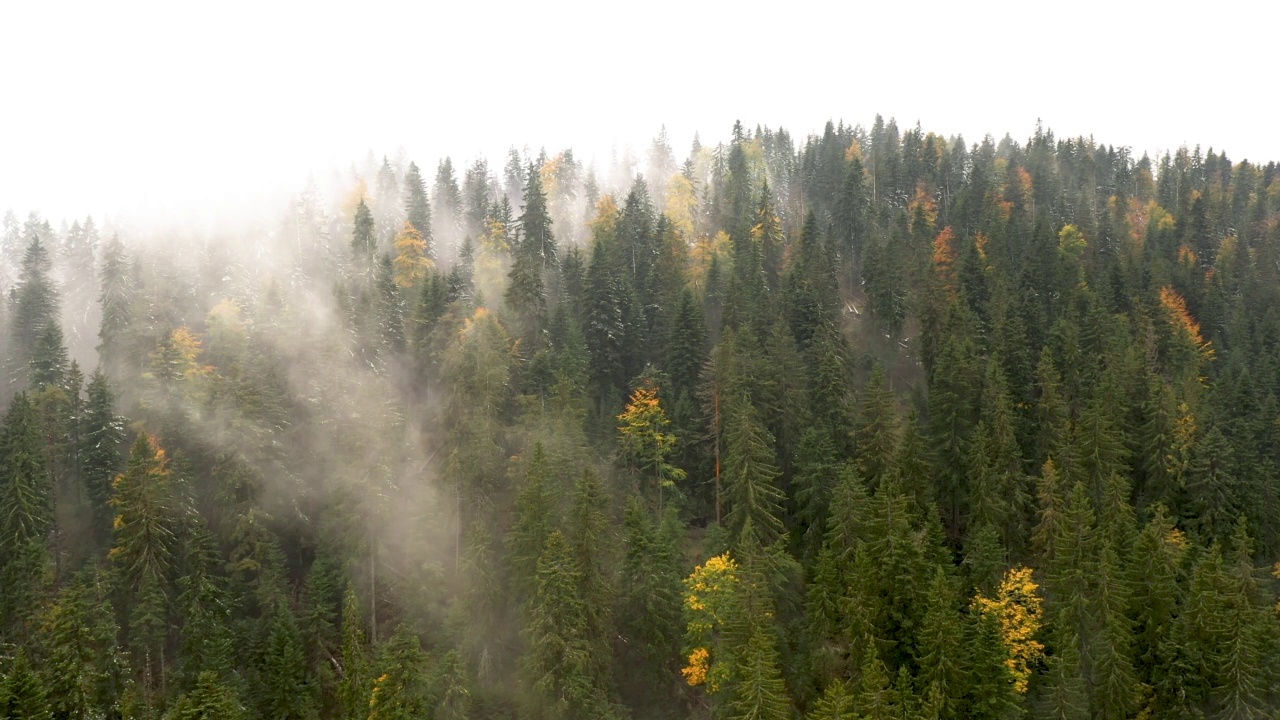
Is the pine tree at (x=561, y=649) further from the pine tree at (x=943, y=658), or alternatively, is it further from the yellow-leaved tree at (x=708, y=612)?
the pine tree at (x=943, y=658)

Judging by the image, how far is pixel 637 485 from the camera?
2421 inches

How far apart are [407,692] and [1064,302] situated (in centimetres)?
7597

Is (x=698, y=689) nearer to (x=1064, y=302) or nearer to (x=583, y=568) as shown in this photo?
(x=583, y=568)

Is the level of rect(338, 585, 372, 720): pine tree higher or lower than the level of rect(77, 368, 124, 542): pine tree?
lower

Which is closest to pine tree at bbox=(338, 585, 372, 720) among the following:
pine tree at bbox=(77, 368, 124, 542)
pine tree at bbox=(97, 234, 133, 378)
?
pine tree at bbox=(77, 368, 124, 542)

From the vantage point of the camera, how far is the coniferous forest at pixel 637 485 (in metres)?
42.7

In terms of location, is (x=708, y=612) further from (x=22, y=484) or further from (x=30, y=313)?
(x=30, y=313)

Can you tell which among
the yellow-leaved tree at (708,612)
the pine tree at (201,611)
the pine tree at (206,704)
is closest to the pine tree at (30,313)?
the pine tree at (201,611)

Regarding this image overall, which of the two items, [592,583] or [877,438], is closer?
[592,583]

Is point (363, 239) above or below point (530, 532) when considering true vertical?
above

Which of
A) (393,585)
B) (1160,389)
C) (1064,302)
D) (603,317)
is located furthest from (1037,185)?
(393,585)

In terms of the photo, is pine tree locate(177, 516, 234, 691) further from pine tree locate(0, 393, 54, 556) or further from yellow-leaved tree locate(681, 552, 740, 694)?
yellow-leaved tree locate(681, 552, 740, 694)

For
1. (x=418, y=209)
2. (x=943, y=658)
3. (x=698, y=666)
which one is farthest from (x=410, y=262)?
(x=943, y=658)

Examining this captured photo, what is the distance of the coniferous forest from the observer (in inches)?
1682
